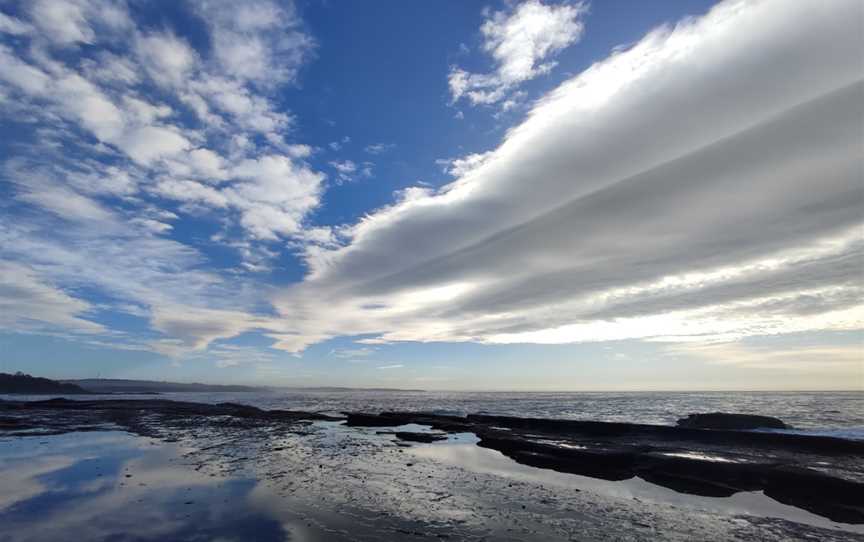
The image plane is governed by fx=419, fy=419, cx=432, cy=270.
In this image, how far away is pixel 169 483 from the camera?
1706cm

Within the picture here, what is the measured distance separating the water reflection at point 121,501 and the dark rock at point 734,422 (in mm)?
39695

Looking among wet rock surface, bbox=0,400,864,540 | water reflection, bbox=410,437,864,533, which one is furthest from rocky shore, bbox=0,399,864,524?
water reflection, bbox=410,437,864,533

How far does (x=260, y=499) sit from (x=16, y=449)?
70.7ft

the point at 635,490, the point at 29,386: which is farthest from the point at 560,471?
the point at 29,386

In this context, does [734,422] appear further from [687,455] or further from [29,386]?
[29,386]

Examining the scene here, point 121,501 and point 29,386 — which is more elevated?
point 29,386

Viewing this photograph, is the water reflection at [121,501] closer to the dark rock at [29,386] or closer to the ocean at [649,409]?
the ocean at [649,409]

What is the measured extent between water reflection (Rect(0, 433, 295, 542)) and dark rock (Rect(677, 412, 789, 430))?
39.7m

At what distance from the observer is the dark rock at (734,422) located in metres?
37.1

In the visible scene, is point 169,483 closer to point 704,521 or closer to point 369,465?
point 369,465

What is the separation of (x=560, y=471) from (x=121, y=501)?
19693 millimetres

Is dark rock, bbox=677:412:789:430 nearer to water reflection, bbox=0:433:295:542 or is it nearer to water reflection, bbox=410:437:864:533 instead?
water reflection, bbox=410:437:864:533

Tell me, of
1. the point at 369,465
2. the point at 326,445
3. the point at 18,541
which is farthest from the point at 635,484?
the point at 18,541

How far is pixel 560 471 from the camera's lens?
2267cm
